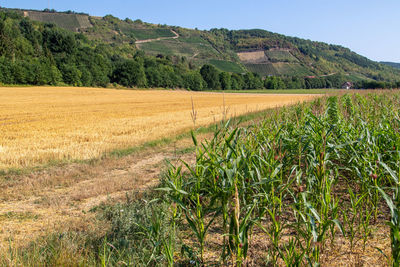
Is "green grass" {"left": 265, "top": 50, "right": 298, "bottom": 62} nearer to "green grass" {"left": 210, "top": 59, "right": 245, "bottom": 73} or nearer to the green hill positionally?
the green hill

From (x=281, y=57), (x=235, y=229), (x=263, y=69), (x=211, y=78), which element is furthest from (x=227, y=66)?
(x=235, y=229)

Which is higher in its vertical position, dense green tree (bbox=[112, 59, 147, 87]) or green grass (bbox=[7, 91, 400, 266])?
dense green tree (bbox=[112, 59, 147, 87])

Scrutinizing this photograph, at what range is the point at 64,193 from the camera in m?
6.50

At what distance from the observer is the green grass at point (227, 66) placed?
153337 millimetres

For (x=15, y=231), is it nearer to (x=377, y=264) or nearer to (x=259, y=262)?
(x=259, y=262)

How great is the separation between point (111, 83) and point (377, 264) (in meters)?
81.9

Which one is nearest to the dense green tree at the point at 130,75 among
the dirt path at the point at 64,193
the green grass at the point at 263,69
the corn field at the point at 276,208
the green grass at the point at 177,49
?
the dirt path at the point at 64,193

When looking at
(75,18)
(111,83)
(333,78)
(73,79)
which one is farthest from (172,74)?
(75,18)

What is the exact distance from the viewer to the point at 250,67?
174875 mm

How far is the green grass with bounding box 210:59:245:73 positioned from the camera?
15334cm

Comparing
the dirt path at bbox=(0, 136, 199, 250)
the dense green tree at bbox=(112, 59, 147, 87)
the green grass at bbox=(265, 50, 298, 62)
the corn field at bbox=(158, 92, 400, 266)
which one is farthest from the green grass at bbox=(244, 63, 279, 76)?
the corn field at bbox=(158, 92, 400, 266)

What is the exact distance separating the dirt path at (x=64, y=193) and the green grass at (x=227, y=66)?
147m

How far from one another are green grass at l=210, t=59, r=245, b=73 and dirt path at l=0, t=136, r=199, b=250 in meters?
147

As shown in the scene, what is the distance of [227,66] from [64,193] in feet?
519
